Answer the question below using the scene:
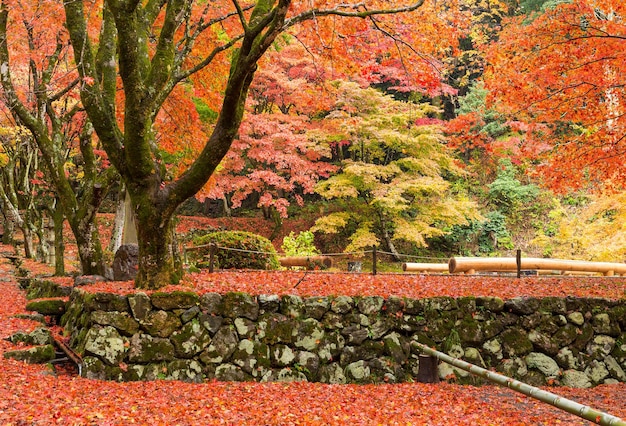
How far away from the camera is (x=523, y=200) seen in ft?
68.7

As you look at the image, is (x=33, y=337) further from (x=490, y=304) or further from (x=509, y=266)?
(x=509, y=266)

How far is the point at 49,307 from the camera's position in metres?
8.85

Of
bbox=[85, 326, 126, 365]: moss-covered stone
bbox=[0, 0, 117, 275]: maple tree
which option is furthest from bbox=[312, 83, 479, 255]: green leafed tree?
bbox=[85, 326, 126, 365]: moss-covered stone

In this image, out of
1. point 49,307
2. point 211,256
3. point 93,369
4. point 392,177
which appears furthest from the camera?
point 392,177

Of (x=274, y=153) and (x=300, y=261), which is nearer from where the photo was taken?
(x=300, y=261)

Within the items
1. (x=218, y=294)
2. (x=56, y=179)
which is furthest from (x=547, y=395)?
(x=56, y=179)

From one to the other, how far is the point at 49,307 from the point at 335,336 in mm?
5423

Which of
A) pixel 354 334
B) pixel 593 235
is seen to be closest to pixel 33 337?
pixel 354 334

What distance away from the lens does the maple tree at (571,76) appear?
312 inches

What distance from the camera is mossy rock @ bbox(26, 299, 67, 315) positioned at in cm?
883

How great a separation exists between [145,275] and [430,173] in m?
13.2

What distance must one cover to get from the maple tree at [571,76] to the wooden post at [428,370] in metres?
4.72

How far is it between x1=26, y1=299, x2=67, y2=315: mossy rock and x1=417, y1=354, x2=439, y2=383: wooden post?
21.0 ft

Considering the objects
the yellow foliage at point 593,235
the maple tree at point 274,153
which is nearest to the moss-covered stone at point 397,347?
the yellow foliage at point 593,235
